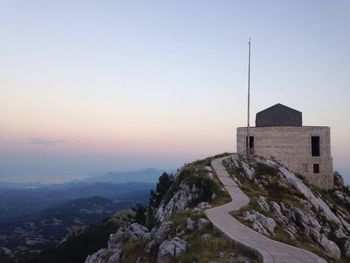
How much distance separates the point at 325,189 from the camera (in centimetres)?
5184

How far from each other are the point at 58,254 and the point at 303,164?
86299 mm

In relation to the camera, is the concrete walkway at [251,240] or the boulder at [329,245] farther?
the boulder at [329,245]

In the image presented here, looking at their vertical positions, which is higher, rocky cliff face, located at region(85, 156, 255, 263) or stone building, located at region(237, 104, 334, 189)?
stone building, located at region(237, 104, 334, 189)

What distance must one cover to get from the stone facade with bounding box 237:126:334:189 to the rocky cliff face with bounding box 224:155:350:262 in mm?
3153

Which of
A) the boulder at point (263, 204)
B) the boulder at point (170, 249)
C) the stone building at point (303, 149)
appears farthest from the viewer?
the stone building at point (303, 149)

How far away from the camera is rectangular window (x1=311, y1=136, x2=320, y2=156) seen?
51719mm

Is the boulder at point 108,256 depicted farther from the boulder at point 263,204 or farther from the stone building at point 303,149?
the stone building at point 303,149

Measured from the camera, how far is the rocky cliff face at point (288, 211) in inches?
1021

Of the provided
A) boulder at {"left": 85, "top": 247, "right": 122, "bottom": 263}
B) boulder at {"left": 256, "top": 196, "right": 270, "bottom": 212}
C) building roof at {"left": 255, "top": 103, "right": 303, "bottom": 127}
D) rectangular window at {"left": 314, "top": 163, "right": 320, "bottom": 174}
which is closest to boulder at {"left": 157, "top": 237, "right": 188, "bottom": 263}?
boulder at {"left": 85, "top": 247, "right": 122, "bottom": 263}

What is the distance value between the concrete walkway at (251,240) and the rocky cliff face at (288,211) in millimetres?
1037

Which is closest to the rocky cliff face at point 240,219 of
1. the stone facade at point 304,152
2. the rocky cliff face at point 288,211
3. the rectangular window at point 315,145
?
the rocky cliff face at point 288,211

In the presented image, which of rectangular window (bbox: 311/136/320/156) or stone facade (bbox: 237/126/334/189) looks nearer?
stone facade (bbox: 237/126/334/189)

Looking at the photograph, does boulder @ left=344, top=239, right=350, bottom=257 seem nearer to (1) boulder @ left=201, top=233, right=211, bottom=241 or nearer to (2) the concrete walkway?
(2) the concrete walkway

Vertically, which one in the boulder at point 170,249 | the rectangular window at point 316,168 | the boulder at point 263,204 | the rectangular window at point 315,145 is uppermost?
the rectangular window at point 315,145
